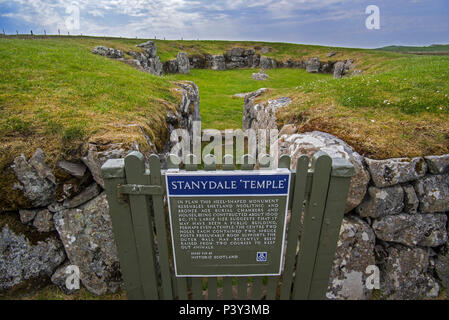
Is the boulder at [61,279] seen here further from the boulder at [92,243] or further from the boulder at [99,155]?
the boulder at [99,155]

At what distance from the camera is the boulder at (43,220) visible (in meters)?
4.56

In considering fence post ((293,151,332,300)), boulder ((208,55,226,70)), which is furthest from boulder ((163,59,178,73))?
fence post ((293,151,332,300))

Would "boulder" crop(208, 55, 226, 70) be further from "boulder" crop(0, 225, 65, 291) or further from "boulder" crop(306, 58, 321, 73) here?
"boulder" crop(0, 225, 65, 291)

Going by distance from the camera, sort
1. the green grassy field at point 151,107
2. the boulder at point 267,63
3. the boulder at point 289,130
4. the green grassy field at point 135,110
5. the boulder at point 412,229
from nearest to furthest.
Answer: the boulder at point 412,229 < the green grassy field at point 135,110 < the green grassy field at point 151,107 < the boulder at point 289,130 < the boulder at point 267,63

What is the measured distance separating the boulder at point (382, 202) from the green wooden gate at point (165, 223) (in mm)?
1655

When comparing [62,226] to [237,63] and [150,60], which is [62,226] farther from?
[237,63]

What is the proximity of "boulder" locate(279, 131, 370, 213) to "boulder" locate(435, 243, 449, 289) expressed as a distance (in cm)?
198

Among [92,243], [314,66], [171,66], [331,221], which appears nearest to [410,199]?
[331,221]

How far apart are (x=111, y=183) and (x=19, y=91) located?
6012 mm

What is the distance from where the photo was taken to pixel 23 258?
452 cm

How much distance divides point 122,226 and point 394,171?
181 inches

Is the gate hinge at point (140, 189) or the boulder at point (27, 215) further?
the boulder at point (27, 215)

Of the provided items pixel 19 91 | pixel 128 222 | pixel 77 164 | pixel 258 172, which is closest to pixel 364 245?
pixel 258 172

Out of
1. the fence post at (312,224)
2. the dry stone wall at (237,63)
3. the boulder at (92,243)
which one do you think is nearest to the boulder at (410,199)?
the fence post at (312,224)
